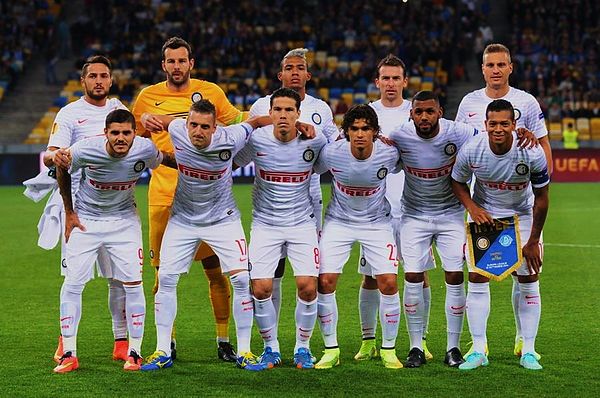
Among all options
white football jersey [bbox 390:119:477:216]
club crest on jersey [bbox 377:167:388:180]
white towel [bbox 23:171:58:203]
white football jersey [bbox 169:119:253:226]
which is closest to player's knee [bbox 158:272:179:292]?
white football jersey [bbox 169:119:253:226]

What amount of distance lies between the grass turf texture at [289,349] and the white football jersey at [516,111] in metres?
1.71

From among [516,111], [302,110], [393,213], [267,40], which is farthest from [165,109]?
[267,40]

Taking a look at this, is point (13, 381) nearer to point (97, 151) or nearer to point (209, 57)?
point (97, 151)

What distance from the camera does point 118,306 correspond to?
8.02m

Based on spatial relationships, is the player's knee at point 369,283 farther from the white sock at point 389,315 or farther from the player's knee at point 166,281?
the player's knee at point 166,281

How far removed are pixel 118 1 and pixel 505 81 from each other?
26.4 metres

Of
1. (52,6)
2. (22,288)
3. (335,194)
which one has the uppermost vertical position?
(52,6)

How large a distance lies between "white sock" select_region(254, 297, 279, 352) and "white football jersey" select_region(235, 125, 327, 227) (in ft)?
1.85

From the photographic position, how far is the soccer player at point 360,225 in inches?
299

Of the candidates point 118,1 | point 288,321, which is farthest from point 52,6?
point 288,321

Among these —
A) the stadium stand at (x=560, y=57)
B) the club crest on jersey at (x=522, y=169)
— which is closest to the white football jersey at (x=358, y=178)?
the club crest on jersey at (x=522, y=169)

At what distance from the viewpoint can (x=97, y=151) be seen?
7500 millimetres

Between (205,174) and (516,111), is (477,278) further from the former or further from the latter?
(205,174)

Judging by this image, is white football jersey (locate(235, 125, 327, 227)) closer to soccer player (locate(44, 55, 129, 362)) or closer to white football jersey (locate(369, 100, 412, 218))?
white football jersey (locate(369, 100, 412, 218))
